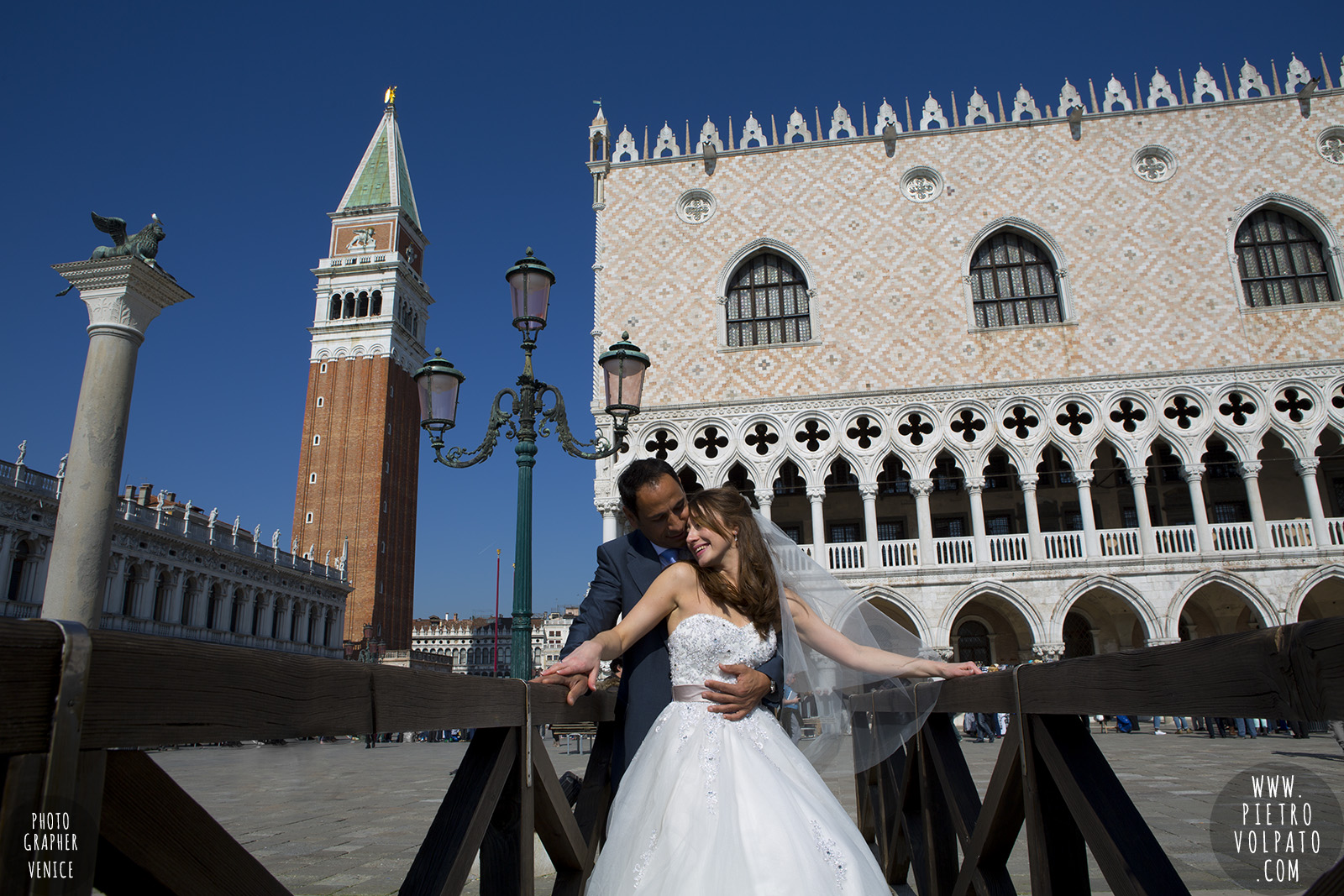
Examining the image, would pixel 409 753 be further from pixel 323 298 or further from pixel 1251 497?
pixel 323 298

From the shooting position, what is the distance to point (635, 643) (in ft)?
8.38

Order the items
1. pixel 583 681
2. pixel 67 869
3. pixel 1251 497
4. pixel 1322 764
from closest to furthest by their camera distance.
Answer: pixel 67 869 < pixel 583 681 < pixel 1322 764 < pixel 1251 497

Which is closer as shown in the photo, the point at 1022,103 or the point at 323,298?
the point at 1022,103

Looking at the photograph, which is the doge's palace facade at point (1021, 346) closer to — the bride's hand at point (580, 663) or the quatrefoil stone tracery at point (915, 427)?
the quatrefoil stone tracery at point (915, 427)

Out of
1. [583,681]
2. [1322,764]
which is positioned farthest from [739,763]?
[1322,764]

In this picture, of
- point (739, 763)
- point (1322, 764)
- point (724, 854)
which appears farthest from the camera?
point (1322, 764)

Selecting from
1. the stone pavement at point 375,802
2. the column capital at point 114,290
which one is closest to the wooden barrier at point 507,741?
the stone pavement at point 375,802

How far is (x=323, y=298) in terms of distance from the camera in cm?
5062

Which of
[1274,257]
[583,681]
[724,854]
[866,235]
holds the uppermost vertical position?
[866,235]

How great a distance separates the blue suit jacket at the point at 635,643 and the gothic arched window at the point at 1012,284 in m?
16.1

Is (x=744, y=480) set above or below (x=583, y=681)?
above

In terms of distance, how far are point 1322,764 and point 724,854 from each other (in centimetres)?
907

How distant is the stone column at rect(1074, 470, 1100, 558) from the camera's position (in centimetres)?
1586

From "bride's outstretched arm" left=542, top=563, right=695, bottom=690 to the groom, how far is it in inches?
2.8
